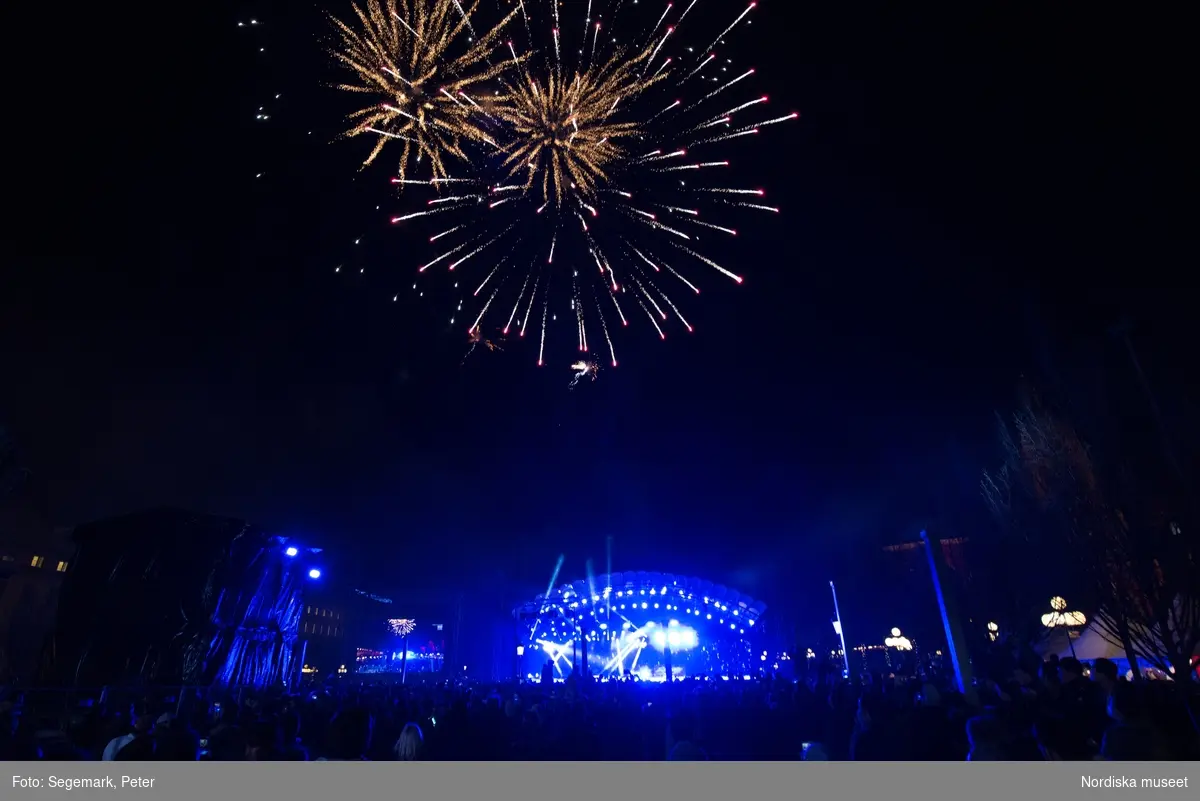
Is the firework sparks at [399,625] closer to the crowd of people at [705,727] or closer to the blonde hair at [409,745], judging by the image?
the crowd of people at [705,727]

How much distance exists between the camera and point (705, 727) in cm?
1097

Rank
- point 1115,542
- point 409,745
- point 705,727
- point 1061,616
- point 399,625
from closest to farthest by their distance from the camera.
→ point 409,745, point 705,727, point 1115,542, point 1061,616, point 399,625

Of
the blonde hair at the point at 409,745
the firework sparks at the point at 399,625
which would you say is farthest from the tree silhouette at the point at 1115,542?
the firework sparks at the point at 399,625

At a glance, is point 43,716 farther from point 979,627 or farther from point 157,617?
point 979,627

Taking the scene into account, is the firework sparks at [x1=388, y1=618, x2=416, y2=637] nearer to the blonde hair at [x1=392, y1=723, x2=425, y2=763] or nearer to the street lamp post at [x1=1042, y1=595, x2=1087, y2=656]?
the street lamp post at [x1=1042, y1=595, x2=1087, y2=656]

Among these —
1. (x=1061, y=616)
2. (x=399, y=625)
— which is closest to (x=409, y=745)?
(x=1061, y=616)

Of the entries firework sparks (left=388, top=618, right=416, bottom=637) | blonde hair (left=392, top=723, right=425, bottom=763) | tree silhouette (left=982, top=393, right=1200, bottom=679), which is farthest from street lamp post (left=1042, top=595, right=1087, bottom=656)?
firework sparks (left=388, top=618, right=416, bottom=637)

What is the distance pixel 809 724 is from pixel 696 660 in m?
45.1

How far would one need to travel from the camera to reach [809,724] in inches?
422

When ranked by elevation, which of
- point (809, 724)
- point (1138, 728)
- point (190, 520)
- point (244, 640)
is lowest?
point (809, 724)

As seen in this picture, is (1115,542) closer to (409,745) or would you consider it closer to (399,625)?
(409,745)

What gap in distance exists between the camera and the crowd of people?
15.1 feet

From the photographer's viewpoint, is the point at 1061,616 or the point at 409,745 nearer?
the point at 409,745
